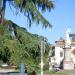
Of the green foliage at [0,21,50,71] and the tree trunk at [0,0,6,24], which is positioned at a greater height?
the tree trunk at [0,0,6,24]

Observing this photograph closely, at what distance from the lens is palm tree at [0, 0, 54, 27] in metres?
12.8

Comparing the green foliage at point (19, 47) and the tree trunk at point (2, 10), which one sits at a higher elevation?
the tree trunk at point (2, 10)

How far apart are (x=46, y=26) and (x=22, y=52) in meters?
1.32

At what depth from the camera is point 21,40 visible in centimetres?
1312

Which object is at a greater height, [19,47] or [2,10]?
[2,10]

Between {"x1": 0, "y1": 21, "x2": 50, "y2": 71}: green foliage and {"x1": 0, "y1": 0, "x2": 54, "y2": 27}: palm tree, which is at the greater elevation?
{"x1": 0, "y1": 0, "x2": 54, "y2": 27}: palm tree

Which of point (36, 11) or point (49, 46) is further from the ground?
point (36, 11)

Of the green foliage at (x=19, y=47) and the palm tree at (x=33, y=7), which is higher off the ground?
the palm tree at (x=33, y=7)

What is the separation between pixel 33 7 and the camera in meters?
12.8

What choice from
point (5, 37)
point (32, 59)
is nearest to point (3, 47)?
point (5, 37)

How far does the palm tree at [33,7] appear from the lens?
12.8m

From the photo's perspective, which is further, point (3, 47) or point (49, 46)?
point (49, 46)

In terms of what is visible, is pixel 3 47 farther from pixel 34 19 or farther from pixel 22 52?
pixel 34 19

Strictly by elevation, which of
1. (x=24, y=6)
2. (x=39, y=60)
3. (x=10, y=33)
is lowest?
(x=39, y=60)
